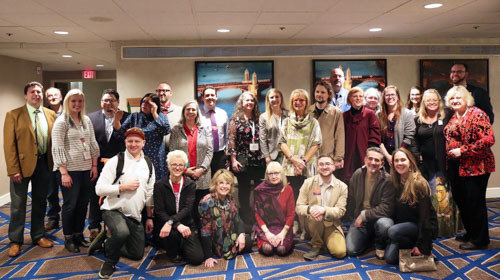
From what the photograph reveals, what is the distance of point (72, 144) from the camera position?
12.3 feet

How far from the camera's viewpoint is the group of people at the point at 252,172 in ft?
11.6

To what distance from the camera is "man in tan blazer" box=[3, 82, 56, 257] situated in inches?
150

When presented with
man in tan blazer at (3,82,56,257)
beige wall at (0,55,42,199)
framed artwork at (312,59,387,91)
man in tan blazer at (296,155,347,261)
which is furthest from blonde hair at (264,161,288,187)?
beige wall at (0,55,42,199)

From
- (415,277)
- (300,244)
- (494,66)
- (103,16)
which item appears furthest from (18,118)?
(494,66)

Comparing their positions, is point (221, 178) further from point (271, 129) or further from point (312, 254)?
point (312, 254)

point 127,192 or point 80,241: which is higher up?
point 127,192

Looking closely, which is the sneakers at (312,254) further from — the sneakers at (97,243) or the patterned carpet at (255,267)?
the sneakers at (97,243)

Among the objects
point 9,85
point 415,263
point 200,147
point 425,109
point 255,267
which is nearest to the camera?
point 415,263

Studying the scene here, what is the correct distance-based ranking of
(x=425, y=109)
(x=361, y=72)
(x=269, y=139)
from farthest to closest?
(x=361, y=72), (x=425, y=109), (x=269, y=139)

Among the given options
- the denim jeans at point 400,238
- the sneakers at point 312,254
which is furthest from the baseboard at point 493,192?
the sneakers at point 312,254

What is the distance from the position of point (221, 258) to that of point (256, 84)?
304cm

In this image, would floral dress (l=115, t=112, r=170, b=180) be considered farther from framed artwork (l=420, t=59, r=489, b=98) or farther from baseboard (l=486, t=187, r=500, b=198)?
baseboard (l=486, t=187, r=500, b=198)

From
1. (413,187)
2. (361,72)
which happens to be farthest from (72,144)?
(361,72)

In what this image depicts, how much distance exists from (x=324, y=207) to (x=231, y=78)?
2919 mm
